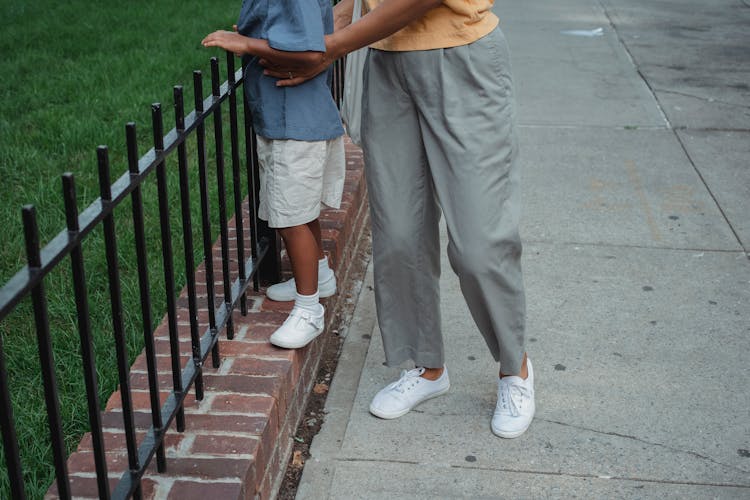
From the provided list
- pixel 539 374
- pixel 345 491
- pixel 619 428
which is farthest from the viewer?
pixel 539 374

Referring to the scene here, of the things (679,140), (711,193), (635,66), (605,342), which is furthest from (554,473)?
(635,66)

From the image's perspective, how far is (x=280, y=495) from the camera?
8.63 feet

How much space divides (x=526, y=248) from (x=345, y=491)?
6.22ft

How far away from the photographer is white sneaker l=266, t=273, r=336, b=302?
3.11 meters

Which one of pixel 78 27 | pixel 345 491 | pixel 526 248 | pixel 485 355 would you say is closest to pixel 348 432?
pixel 345 491

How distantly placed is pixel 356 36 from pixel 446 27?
0.77 feet

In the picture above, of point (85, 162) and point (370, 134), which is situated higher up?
point (370, 134)

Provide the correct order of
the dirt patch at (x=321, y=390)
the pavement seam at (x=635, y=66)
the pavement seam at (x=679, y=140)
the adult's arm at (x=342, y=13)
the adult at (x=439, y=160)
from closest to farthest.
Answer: the adult at (x=439, y=160) → the dirt patch at (x=321, y=390) → the adult's arm at (x=342, y=13) → the pavement seam at (x=679, y=140) → the pavement seam at (x=635, y=66)

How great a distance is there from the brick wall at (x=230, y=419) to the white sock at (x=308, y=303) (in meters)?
0.12

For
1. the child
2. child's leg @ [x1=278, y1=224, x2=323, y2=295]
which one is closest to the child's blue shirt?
the child

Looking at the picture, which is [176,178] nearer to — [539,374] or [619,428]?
[539,374]

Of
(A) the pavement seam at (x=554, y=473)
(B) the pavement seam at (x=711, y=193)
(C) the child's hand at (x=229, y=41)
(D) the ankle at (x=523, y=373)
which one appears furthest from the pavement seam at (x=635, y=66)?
(C) the child's hand at (x=229, y=41)

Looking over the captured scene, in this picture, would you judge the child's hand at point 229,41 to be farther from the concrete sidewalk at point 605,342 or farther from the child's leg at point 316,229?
the concrete sidewalk at point 605,342

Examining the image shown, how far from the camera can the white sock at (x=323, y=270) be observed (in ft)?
10.4
